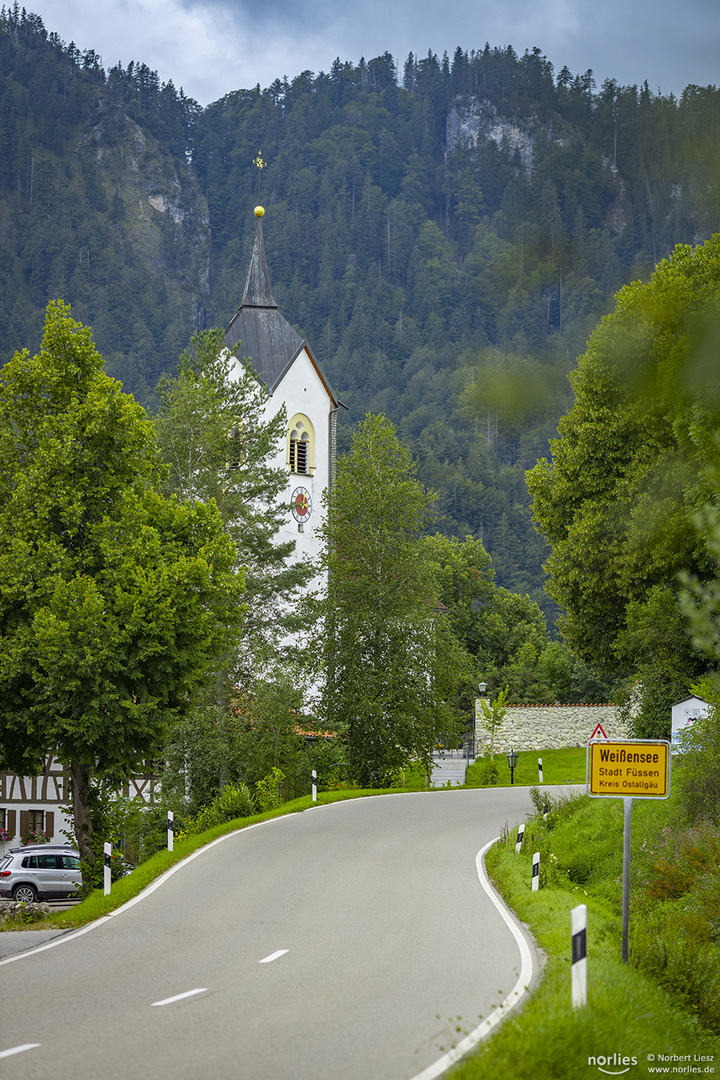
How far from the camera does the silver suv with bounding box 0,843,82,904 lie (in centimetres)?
2841

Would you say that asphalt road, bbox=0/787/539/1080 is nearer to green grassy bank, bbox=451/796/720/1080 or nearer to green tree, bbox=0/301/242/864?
green grassy bank, bbox=451/796/720/1080

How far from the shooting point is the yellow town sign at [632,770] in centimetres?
983

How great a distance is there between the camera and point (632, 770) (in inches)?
389

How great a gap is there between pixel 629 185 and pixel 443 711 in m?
31.0

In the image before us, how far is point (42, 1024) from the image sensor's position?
7.95m

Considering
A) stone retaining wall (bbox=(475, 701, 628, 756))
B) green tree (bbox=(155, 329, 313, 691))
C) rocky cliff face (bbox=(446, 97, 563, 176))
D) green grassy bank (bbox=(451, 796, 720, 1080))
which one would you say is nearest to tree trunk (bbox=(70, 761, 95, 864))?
green grassy bank (bbox=(451, 796, 720, 1080))

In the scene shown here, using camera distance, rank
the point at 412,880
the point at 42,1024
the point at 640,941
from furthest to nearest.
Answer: the point at 412,880 < the point at 640,941 < the point at 42,1024

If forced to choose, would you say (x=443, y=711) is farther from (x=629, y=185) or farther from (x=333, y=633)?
(x=629, y=185)

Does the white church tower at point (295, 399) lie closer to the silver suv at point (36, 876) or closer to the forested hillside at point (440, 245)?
the forested hillside at point (440, 245)

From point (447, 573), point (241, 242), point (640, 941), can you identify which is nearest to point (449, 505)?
point (447, 573)

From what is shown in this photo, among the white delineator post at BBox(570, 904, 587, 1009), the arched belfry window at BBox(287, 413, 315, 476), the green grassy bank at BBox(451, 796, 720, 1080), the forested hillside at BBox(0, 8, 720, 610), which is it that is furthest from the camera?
the arched belfry window at BBox(287, 413, 315, 476)

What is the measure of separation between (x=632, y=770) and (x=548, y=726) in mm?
39325

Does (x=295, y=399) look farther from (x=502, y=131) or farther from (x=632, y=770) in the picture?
(x=502, y=131)

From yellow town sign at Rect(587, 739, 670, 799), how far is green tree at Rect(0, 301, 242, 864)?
9718 millimetres
